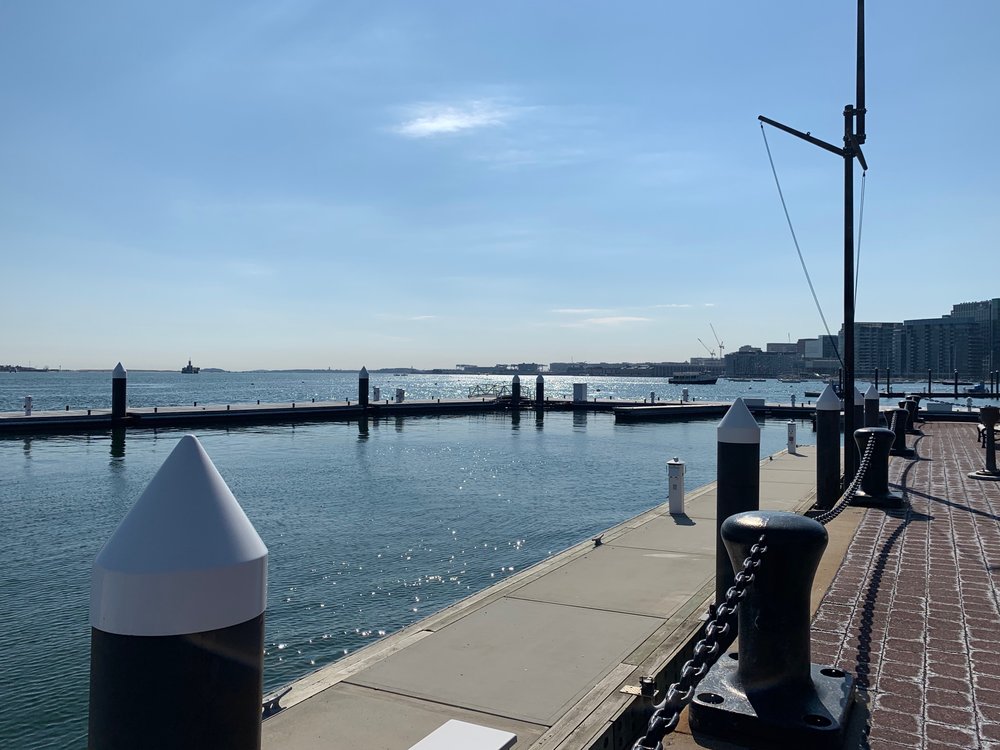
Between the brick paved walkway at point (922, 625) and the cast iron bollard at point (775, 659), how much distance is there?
1.14 ft

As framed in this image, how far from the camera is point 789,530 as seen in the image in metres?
3.62

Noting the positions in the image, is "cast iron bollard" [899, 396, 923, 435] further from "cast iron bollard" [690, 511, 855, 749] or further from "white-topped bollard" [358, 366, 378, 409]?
"white-topped bollard" [358, 366, 378, 409]

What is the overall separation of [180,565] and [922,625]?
18.3 ft

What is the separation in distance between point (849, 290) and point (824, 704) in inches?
419

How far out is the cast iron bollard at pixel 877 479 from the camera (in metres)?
10.4

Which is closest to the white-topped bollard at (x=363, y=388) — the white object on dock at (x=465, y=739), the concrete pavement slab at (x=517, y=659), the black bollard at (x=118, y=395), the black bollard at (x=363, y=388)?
the black bollard at (x=363, y=388)

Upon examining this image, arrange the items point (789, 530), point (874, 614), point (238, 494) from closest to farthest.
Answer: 1. point (789, 530)
2. point (874, 614)
3. point (238, 494)

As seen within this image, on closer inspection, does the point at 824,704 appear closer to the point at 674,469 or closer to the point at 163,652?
the point at 163,652

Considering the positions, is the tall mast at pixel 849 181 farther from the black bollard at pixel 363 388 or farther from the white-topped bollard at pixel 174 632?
the black bollard at pixel 363 388

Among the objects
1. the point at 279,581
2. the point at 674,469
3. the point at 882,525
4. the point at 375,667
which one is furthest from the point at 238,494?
the point at 882,525

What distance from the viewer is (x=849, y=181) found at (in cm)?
1277

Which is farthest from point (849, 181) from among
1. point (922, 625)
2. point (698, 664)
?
point (698, 664)

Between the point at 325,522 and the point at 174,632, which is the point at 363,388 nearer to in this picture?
the point at 325,522

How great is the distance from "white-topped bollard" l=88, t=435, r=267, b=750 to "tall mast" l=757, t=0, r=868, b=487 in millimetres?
12439
